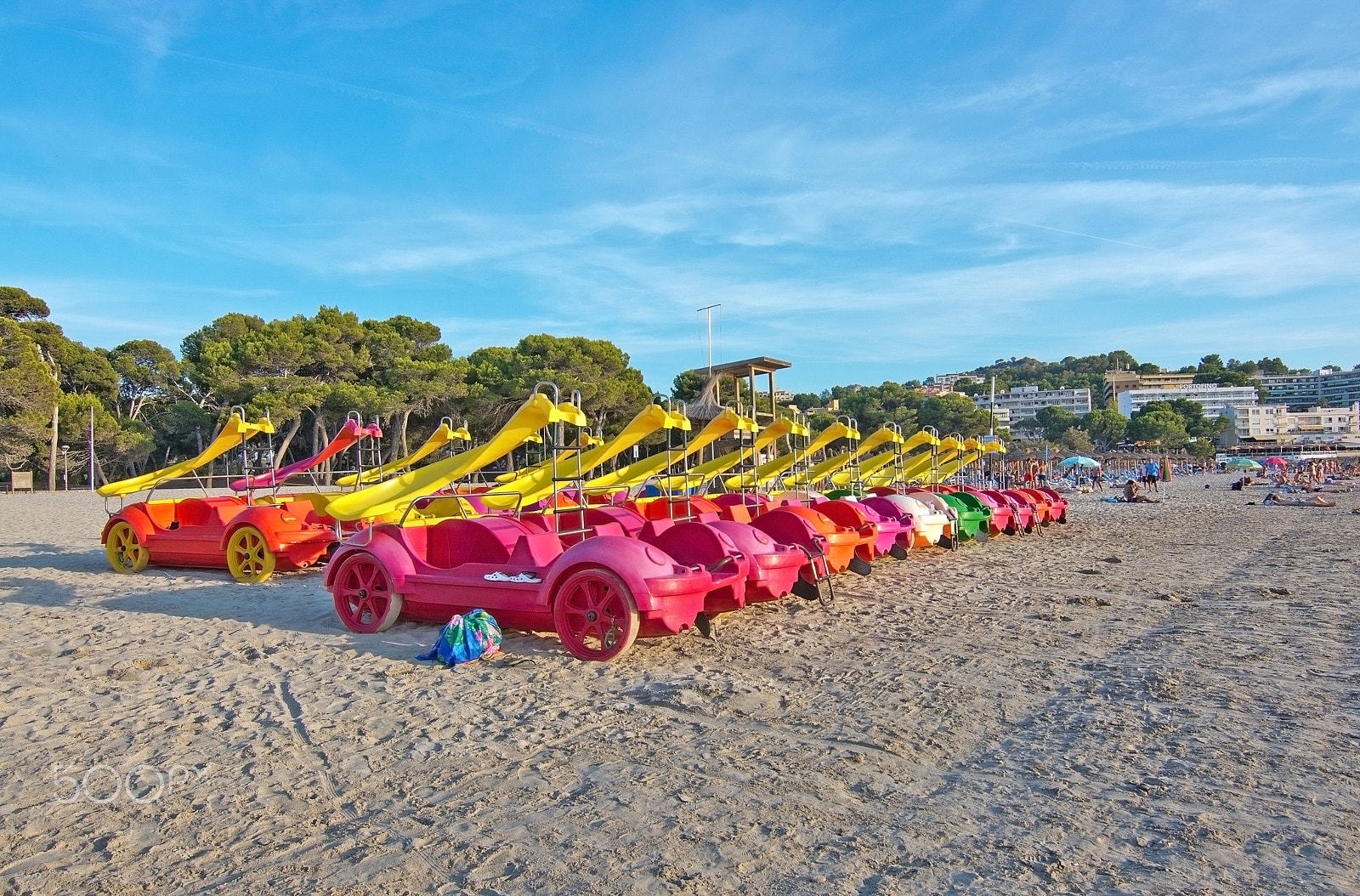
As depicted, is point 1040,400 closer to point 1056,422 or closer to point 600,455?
point 1056,422

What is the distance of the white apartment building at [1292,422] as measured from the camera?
422 ft

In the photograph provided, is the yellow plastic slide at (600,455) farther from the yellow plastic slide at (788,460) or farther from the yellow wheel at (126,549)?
the yellow wheel at (126,549)

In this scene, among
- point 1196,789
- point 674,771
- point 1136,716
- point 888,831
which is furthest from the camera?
point 1136,716

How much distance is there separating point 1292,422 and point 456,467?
164m

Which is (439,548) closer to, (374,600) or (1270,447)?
(374,600)

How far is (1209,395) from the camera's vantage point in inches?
6196

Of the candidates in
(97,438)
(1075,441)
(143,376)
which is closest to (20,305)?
(143,376)

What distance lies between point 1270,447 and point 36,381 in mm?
128077

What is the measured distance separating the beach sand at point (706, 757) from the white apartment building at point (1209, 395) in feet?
522

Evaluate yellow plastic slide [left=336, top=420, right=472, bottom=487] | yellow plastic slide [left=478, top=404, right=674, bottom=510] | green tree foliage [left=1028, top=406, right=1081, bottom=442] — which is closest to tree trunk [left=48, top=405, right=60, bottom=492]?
yellow plastic slide [left=336, top=420, right=472, bottom=487]

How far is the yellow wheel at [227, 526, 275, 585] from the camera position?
9711 mm

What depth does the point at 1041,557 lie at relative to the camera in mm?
12250

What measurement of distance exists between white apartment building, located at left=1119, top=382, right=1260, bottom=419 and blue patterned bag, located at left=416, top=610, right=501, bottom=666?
160625 mm

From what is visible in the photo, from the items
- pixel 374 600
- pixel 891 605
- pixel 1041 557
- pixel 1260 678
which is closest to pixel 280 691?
pixel 374 600
